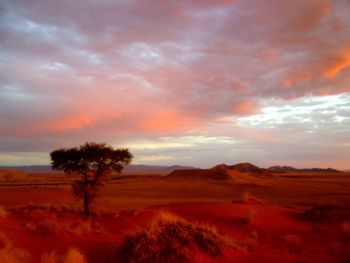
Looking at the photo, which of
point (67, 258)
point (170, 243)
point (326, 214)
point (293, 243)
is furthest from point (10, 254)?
point (326, 214)

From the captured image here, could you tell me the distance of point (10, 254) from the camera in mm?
9984

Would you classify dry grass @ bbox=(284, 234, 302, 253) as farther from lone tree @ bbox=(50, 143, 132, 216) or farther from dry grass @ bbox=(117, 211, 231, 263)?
lone tree @ bbox=(50, 143, 132, 216)

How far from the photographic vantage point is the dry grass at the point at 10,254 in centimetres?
949

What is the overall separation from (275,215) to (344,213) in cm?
415

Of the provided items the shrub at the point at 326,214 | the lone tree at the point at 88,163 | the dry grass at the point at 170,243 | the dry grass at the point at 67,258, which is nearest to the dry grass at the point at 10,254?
the dry grass at the point at 67,258

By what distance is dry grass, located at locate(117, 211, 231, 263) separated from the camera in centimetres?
1021

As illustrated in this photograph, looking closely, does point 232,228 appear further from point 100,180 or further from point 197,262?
point 100,180

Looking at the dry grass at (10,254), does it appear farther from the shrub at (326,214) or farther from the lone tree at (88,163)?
the shrub at (326,214)

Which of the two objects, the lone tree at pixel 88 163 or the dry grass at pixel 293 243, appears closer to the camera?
the dry grass at pixel 293 243

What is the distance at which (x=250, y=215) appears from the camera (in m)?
19.7

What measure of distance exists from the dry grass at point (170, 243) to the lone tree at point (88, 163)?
48.6 feet

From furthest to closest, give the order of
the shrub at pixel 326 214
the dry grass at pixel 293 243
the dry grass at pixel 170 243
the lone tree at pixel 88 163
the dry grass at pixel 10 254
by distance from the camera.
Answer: the lone tree at pixel 88 163
the shrub at pixel 326 214
the dry grass at pixel 293 243
the dry grass at pixel 170 243
the dry grass at pixel 10 254

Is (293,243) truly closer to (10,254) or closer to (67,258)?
(67,258)

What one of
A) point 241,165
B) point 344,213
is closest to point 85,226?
point 344,213
